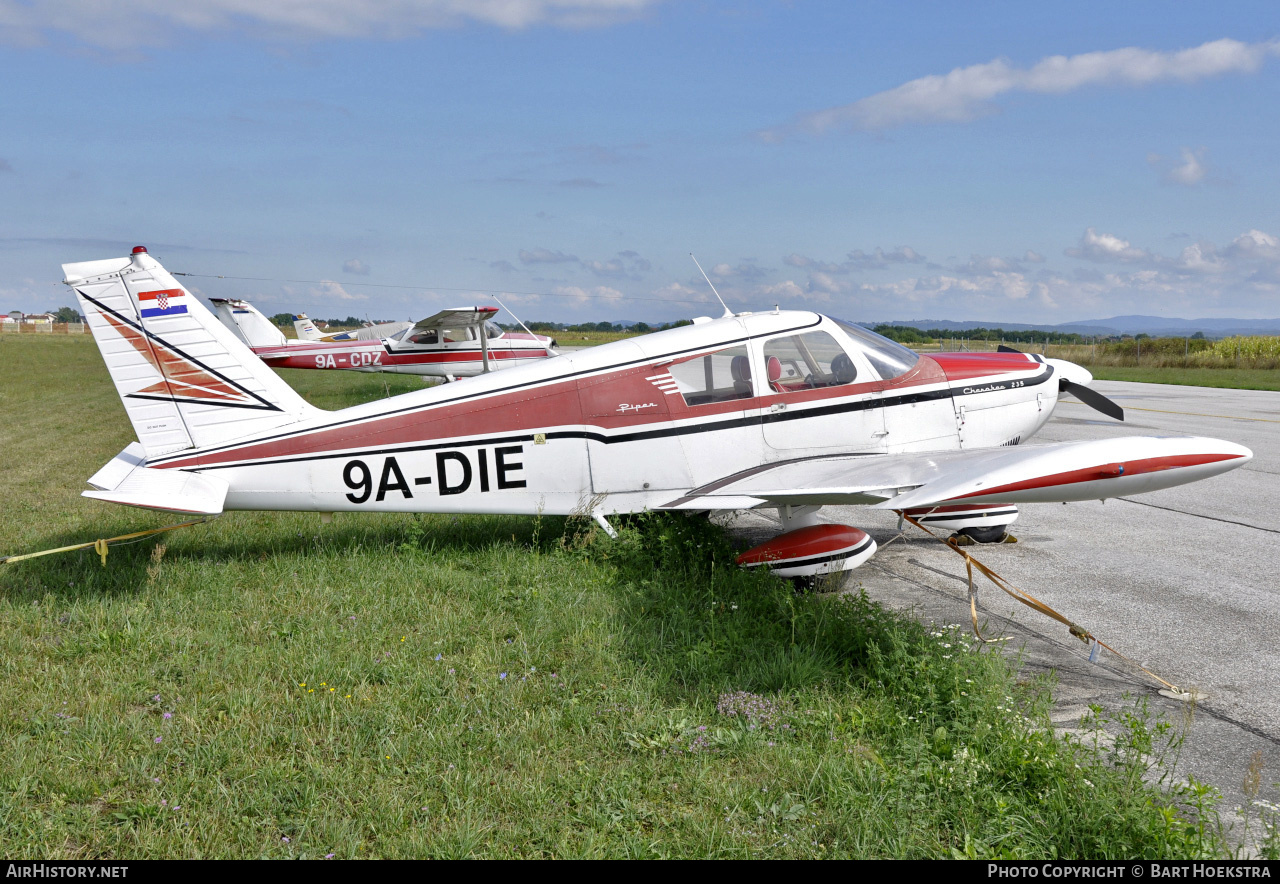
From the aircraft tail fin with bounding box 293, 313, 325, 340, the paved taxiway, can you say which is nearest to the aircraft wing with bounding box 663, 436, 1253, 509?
the paved taxiway

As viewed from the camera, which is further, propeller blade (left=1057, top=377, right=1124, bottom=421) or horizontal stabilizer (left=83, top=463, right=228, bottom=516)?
propeller blade (left=1057, top=377, right=1124, bottom=421)

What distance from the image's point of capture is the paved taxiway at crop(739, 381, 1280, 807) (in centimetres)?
424

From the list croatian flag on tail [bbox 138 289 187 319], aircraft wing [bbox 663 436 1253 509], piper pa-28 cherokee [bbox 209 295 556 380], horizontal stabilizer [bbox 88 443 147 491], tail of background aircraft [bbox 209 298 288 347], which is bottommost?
aircraft wing [bbox 663 436 1253 509]

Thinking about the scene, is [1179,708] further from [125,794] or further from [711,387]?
[125,794]

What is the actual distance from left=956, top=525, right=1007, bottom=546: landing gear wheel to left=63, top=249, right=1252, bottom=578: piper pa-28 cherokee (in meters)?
1.33

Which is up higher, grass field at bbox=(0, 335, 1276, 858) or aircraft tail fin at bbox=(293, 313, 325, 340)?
aircraft tail fin at bbox=(293, 313, 325, 340)

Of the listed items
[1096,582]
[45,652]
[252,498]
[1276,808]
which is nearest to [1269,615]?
[1096,582]

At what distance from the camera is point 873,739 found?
3863 mm

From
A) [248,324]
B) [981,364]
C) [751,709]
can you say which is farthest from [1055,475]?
[248,324]

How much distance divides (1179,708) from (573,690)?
3356 millimetres

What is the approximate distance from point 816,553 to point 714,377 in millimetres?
1662

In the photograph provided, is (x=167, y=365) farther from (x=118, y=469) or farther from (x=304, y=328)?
(x=304, y=328)

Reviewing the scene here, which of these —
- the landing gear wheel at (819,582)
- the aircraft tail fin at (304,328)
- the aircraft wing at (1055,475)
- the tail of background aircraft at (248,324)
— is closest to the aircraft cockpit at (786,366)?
the aircraft wing at (1055,475)

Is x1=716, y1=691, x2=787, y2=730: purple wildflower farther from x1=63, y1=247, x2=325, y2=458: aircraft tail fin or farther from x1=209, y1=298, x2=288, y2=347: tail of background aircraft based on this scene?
x1=209, y1=298, x2=288, y2=347: tail of background aircraft
